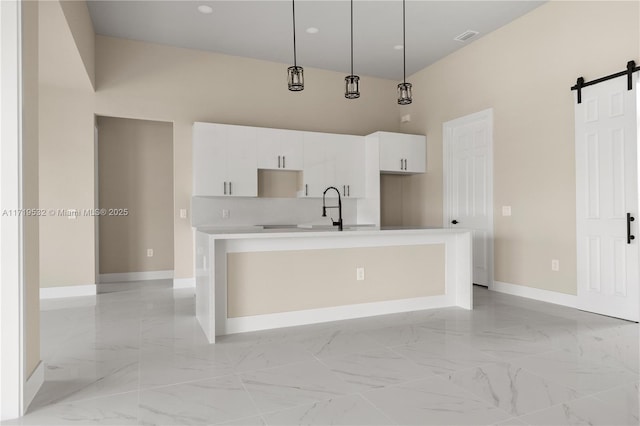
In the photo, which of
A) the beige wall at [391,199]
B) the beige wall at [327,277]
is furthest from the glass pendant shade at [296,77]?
the beige wall at [391,199]

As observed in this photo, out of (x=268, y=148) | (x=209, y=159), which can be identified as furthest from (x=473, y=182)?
(x=209, y=159)

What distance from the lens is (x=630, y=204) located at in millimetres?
3617

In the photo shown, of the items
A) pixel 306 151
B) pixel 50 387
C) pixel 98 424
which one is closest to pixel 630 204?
pixel 306 151

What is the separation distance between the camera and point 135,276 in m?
6.29

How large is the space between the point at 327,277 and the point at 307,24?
10.6ft

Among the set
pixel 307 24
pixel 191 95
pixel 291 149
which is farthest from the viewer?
pixel 291 149

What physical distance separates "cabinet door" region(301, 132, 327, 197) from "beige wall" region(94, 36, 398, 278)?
497 millimetres

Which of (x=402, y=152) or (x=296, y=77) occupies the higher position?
(x=296, y=77)

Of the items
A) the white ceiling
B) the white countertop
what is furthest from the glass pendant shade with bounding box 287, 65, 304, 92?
the white ceiling

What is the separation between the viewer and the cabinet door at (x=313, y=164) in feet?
19.3

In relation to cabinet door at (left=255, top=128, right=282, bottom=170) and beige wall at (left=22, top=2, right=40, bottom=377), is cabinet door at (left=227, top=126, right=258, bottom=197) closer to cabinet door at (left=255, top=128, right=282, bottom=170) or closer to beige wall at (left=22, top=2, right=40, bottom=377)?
cabinet door at (left=255, top=128, right=282, bottom=170)

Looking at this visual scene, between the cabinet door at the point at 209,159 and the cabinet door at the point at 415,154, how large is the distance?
2.83 meters

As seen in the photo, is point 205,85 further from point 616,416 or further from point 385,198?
point 616,416

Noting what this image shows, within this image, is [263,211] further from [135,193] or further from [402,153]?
[402,153]
